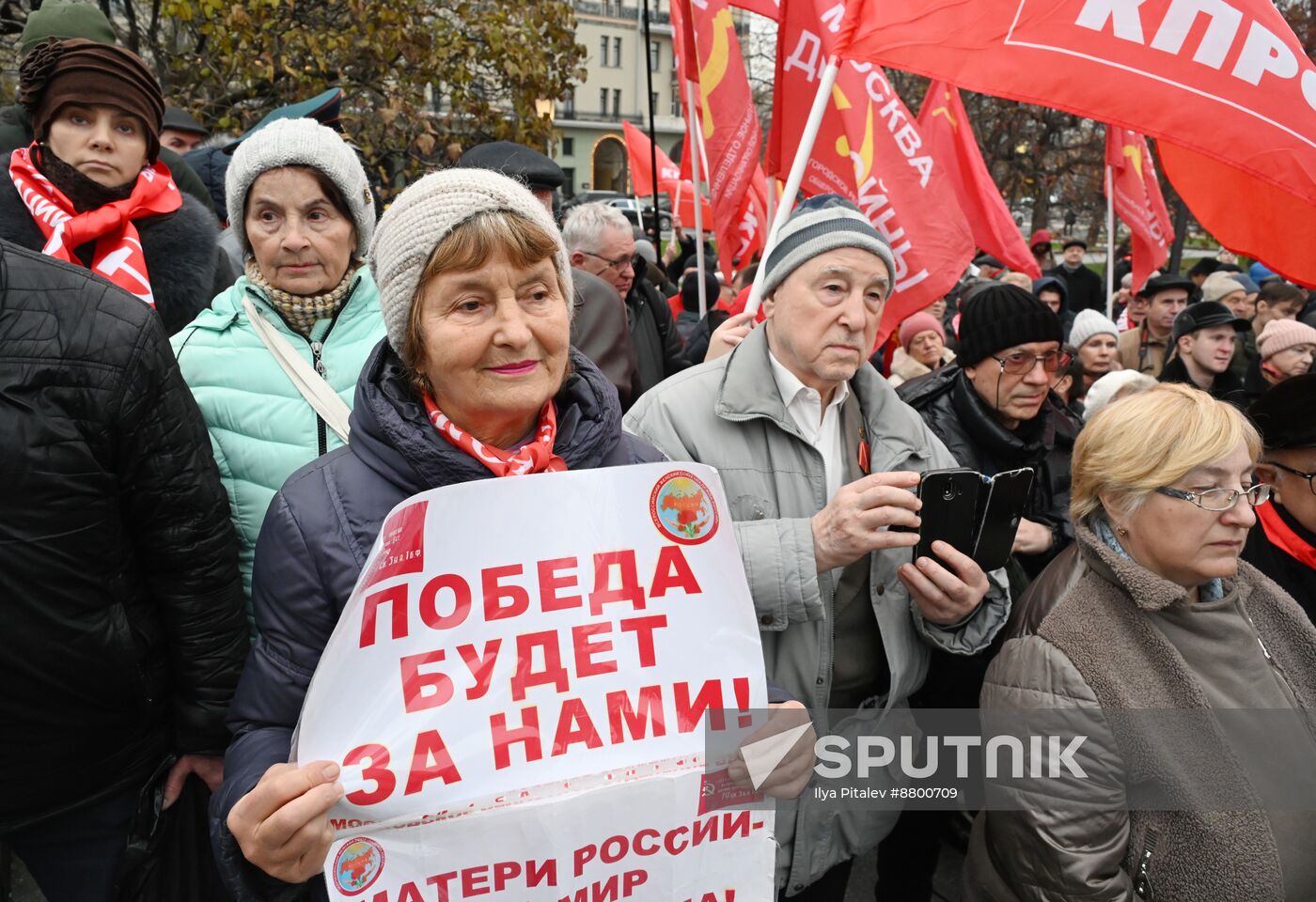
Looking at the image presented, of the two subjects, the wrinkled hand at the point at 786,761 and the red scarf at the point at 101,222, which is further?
the red scarf at the point at 101,222

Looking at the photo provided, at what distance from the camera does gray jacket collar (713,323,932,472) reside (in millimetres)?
2270

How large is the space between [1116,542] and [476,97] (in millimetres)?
9368

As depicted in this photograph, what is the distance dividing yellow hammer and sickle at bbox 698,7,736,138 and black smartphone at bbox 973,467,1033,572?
328 cm

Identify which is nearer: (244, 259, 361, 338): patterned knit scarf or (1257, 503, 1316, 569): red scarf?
(244, 259, 361, 338): patterned knit scarf

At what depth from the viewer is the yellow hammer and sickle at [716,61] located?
15.8 feet


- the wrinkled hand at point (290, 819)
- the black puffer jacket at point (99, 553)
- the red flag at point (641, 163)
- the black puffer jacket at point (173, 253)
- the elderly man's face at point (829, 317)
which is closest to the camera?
the wrinkled hand at point (290, 819)

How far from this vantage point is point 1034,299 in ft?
11.5

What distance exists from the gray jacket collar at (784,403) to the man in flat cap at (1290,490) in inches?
47.0

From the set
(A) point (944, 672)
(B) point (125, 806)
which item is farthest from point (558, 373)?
(A) point (944, 672)

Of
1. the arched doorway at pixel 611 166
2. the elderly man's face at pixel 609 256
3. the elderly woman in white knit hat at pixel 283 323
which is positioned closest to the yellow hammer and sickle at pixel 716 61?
the elderly man's face at pixel 609 256

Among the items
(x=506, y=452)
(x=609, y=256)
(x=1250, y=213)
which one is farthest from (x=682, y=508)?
(x=609, y=256)

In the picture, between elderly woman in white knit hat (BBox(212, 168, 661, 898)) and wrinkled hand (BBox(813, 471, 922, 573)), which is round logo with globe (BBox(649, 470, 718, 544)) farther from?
wrinkled hand (BBox(813, 471, 922, 573))

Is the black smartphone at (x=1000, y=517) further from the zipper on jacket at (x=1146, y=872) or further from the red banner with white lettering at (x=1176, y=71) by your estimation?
the red banner with white lettering at (x=1176, y=71)

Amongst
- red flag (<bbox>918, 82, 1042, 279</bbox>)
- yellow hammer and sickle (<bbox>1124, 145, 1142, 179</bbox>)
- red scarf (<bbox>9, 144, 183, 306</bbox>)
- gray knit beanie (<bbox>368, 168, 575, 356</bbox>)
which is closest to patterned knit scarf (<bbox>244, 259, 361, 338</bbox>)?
red scarf (<bbox>9, 144, 183, 306</bbox>)
